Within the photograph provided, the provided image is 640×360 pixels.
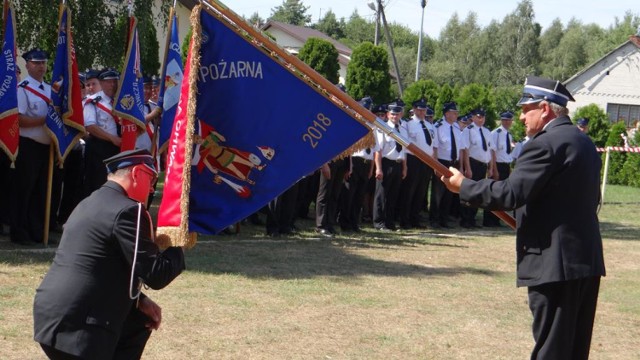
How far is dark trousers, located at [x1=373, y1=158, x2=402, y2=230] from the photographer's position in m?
15.8

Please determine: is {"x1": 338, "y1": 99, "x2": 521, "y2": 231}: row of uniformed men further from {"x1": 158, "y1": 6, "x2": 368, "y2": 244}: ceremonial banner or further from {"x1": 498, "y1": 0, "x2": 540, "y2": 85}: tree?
{"x1": 498, "y1": 0, "x2": 540, "y2": 85}: tree

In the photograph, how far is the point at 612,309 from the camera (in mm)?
9844

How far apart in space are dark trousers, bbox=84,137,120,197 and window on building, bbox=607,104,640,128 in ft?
167

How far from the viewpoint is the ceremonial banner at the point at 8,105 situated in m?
10.4

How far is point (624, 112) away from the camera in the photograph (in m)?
58.3

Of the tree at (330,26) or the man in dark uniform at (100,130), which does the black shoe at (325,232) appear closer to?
the man in dark uniform at (100,130)

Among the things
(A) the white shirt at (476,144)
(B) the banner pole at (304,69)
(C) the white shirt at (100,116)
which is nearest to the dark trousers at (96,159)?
(C) the white shirt at (100,116)

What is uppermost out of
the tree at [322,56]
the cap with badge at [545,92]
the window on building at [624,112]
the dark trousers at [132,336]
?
the window on building at [624,112]

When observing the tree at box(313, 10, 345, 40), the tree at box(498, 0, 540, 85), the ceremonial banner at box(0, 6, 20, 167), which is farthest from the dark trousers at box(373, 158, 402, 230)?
the tree at box(313, 10, 345, 40)

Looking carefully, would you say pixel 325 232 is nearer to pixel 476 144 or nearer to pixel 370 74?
pixel 476 144

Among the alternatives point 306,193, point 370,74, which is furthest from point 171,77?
point 370,74

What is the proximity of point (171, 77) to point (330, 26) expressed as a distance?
113289 millimetres

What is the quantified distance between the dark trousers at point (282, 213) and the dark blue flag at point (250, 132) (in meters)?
7.67

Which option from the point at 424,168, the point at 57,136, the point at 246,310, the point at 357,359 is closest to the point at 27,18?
the point at 57,136
